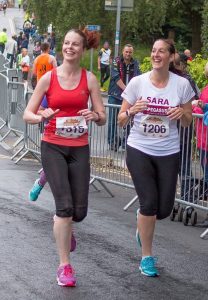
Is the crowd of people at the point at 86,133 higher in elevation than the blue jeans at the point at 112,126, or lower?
Result: higher

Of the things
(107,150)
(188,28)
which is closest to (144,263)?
(107,150)

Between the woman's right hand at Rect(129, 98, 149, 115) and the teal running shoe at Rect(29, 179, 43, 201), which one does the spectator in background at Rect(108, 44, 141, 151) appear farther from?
the woman's right hand at Rect(129, 98, 149, 115)

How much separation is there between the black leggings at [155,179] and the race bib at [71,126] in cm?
53

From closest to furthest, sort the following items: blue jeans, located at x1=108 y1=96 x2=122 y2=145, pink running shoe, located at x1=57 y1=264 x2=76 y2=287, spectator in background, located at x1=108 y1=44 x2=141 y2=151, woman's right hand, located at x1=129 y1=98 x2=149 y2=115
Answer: pink running shoe, located at x1=57 y1=264 x2=76 y2=287 → woman's right hand, located at x1=129 y1=98 x2=149 y2=115 → blue jeans, located at x1=108 y1=96 x2=122 y2=145 → spectator in background, located at x1=108 y1=44 x2=141 y2=151

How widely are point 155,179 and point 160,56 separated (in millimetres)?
963

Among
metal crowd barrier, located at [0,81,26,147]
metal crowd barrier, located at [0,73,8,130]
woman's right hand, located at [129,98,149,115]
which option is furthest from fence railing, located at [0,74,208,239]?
woman's right hand, located at [129,98,149,115]

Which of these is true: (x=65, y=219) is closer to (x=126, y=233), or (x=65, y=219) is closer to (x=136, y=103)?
(x=136, y=103)

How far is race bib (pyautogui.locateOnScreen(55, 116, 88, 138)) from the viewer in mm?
6609

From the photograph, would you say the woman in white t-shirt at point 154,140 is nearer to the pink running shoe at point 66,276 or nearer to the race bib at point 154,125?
the race bib at point 154,125

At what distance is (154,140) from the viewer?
22.8 ft

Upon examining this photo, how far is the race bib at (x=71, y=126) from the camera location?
6.61 m

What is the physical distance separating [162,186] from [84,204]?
68 cm

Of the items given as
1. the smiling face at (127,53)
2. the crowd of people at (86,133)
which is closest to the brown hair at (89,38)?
the crowd of people at (86,133)

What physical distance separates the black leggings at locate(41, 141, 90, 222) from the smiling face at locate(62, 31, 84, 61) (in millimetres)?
679
